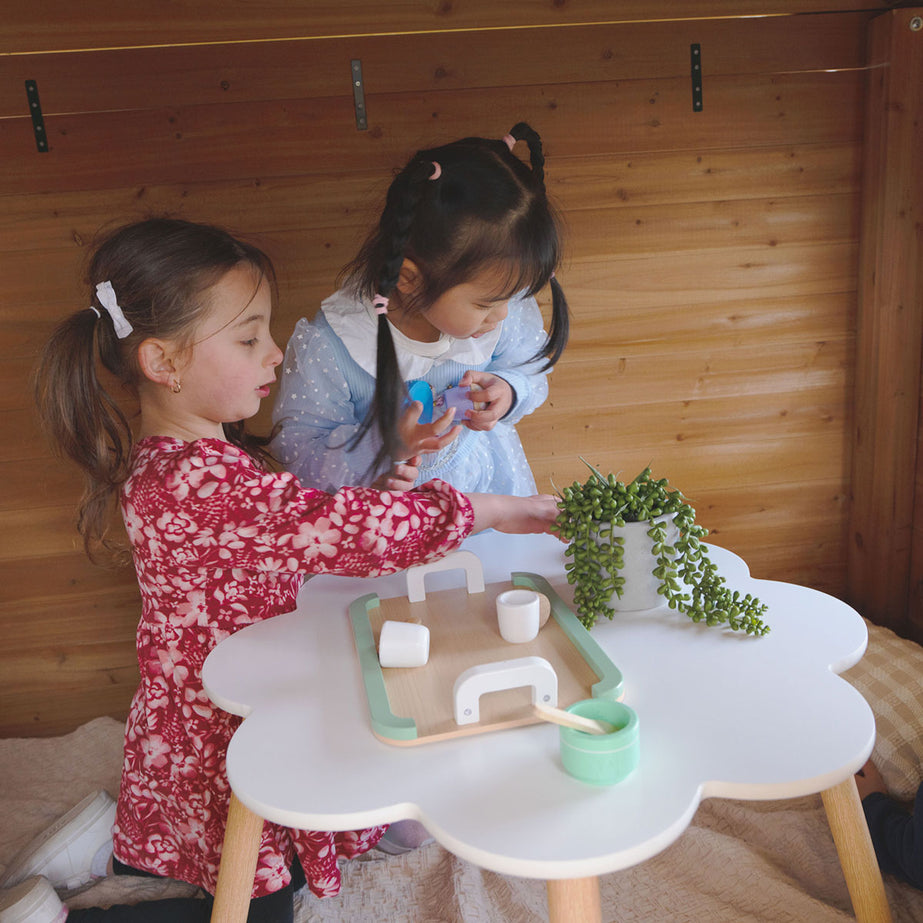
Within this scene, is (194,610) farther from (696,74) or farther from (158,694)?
(696,74)

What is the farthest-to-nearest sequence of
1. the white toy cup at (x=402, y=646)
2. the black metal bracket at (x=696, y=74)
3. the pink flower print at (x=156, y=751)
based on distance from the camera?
the black metal bracket at (x=696, y=74)
the pink flower print at (x=156, y=751)
the white toy cup at (x=402, y=646)

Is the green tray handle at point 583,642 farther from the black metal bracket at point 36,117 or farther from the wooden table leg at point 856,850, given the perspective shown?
the black metal bracket at point 36,117

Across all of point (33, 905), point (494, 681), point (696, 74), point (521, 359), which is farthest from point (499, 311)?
point (33, 905)

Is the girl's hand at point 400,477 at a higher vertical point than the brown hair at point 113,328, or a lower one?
lower

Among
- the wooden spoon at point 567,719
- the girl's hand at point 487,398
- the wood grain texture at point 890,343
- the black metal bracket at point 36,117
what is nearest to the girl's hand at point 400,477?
the girl's hand at point 487,398

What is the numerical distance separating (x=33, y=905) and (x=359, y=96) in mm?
1419

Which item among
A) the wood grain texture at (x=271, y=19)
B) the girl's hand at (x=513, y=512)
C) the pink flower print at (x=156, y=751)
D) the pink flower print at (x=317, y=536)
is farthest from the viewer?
the wood grain texture at (x=271, y=19)

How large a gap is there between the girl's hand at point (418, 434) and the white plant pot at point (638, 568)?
0.41 m

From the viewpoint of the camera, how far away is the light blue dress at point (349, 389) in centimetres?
138

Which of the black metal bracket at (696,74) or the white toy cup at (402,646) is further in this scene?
the black metal bracket at (696,74)

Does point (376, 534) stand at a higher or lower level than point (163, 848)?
higher

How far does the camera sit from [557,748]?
0.76 metres

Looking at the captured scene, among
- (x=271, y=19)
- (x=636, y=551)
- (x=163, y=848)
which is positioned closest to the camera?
(x=636, y=551)

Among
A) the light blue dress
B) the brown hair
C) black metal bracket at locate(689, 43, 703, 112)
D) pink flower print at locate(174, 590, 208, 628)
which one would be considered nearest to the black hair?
the light blue dress
